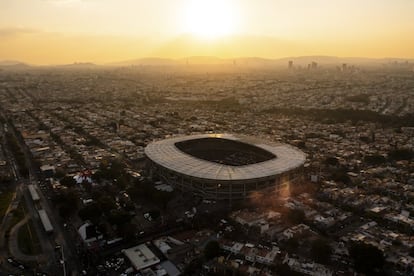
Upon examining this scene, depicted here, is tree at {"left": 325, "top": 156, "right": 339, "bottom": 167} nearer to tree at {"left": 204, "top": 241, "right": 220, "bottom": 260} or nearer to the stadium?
the stadium

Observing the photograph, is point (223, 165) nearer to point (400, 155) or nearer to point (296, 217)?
point (296, 217)

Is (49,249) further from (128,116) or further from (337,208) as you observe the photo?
(128,116)

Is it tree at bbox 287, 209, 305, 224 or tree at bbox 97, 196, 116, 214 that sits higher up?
tree at bbox 97, 196, 116, 214

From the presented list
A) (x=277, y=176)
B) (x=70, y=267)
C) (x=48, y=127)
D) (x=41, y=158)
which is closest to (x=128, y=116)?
(x=48, y=127)

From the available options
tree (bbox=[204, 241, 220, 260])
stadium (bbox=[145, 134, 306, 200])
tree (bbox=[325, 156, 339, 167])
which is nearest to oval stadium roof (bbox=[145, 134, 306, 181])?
stadium (bbox=[145, 134, 306, 200])

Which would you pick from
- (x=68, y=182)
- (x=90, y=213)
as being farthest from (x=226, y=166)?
(x=68, y=182)

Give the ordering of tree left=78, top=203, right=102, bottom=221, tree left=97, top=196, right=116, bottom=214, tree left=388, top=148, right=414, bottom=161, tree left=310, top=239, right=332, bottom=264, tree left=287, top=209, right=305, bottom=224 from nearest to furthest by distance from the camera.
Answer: tree left=310, top=239, right=332, bottom=264 < tree left=78, top=203, right=102, bottom=221 < tree left=287, top=209, right=305, bottom=224 < tree left=97, top=196, right=116, bottom=214 < tree left=388, top=148, right=414, bottom=161
